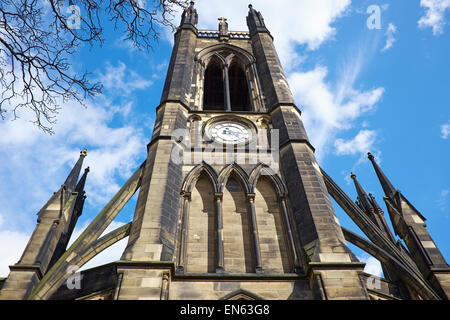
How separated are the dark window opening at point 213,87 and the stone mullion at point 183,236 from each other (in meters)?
10.5

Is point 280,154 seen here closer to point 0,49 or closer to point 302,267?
point 302,267

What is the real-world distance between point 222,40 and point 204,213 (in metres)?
12.6

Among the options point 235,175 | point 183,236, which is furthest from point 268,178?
point 183,236

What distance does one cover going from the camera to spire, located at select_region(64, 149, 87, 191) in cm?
1123

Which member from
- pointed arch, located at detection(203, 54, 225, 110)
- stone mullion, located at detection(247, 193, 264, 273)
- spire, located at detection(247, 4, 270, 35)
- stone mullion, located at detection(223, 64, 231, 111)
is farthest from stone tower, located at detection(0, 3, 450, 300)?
spire, located at detection(247, 4, 270, 35)

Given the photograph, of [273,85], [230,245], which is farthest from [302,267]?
[273,85]

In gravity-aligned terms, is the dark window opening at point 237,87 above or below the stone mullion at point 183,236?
above

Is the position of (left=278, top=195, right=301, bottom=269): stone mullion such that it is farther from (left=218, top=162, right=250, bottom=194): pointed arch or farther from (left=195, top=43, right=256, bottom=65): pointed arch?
(left=195, top=43, right=256, bottom=65): pointed arch

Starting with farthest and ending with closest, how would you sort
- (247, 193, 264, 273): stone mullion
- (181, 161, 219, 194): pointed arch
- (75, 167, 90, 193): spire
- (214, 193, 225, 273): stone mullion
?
1. (75, 167, 90, 193): spire
2. (181, 161, 219, 194): pointed arch
3. (247, 193, 264, 273): stone mullion
4. (214, 193, 225, 273): stone mullion

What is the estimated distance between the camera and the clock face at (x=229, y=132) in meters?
12.9

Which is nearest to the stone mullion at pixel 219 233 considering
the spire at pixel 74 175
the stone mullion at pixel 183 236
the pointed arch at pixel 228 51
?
the stone mullion at pixel 183 236

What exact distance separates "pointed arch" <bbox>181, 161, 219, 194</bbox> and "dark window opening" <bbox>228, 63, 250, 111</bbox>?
29.3 feet

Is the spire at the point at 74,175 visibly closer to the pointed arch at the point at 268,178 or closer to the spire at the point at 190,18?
the pointed arch at the point at 268,178

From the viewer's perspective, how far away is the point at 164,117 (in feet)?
42.3
